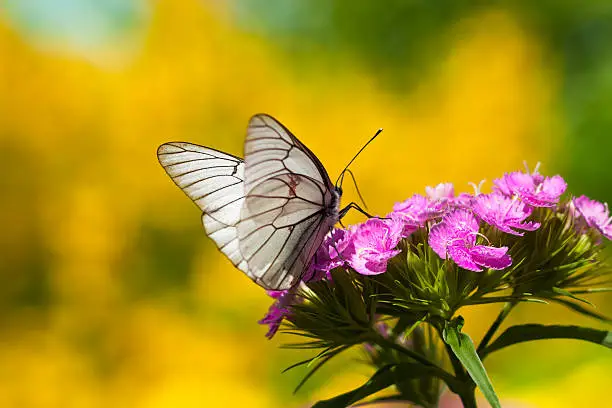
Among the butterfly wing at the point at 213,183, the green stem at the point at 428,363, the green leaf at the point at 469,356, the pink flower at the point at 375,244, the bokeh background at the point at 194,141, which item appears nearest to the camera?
the green leaf at the point at 469,356

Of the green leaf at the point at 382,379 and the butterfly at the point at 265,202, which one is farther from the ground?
the butterfly at the point at 265,202

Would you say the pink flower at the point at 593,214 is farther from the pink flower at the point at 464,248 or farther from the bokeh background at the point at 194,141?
the bokeh background at the point at 194,141

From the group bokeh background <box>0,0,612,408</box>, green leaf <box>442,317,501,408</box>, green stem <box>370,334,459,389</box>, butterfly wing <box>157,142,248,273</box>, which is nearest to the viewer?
green leaf <box>442,317,501,408</box>

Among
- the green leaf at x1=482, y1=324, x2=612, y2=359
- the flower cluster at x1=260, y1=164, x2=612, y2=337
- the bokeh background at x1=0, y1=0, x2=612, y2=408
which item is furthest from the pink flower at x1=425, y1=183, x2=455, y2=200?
the bokeh background at x1=0, y1=0, x2=612, y2=408

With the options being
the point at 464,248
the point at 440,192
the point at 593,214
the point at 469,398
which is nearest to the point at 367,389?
the point at 469,398

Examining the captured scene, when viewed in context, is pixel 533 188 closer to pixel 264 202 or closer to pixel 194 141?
pixel 264 202

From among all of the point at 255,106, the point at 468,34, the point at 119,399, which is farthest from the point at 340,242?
the point at 468,34

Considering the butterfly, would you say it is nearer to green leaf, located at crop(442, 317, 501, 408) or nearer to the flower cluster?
the flower cluster

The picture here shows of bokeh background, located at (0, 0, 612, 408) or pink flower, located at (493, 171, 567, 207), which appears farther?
bokeh background, located at (0, 0, 612, 408)

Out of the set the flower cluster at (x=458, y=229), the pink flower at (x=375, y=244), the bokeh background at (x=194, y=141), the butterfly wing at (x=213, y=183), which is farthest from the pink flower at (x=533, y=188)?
the bokeh background at (x=194, y=141)
